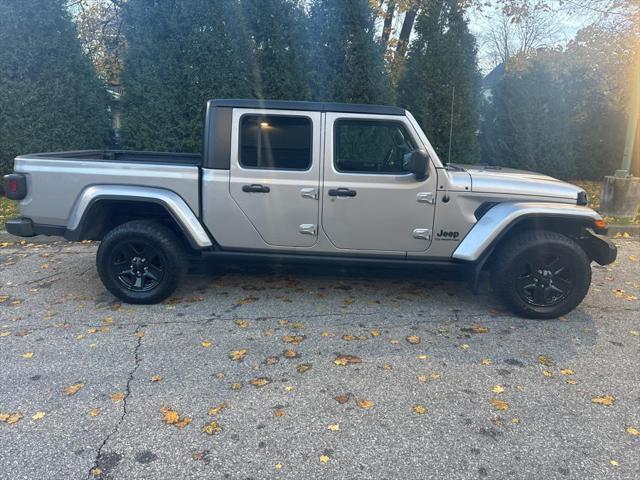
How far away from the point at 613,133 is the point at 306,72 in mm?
8635

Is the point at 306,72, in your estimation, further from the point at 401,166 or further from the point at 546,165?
the point at 546,165

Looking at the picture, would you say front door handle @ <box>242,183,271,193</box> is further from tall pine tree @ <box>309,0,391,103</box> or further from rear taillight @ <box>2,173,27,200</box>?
tall pine tree @ <box>309,0,391,103</box>

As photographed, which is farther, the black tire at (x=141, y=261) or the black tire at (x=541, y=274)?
the black tire at (x=141, y=261)

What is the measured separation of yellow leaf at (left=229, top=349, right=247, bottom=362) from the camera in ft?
11.4

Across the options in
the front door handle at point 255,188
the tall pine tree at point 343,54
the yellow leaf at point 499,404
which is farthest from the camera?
the tall pine tree at point 343,54

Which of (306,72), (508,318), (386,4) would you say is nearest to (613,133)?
(386,4)

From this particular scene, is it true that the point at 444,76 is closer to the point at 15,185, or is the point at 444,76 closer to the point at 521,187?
the point at 521,187

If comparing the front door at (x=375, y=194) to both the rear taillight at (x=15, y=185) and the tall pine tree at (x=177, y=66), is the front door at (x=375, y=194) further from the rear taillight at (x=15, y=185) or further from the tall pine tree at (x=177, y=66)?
the tall pine tree at (x=177, y=66)

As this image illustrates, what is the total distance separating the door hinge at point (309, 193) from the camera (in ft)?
13.8

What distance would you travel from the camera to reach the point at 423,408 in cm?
289

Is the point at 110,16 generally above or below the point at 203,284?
above

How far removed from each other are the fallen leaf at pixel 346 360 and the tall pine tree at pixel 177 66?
21.8 ft

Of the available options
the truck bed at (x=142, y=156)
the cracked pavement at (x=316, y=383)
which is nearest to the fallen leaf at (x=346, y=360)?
the cracked pavement at (x=316, y=383)

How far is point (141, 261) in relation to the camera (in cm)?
442
